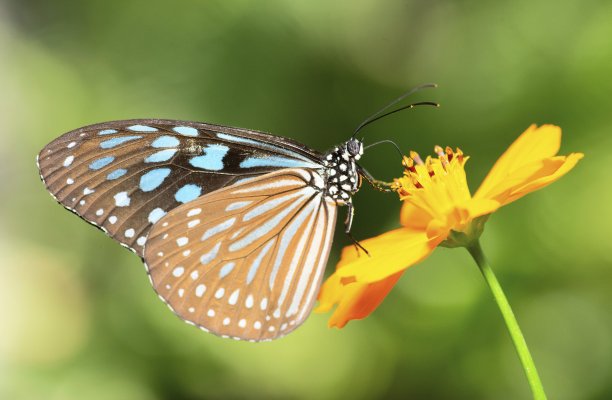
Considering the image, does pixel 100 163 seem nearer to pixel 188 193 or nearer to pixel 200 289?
pixel 188 193

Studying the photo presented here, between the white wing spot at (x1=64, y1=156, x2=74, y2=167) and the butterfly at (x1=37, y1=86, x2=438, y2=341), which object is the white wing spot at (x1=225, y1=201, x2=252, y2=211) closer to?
the butterfly at (x1=37, y1=86, x2=438, y2=341)

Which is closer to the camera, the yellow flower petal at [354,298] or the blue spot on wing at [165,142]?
the yellow flower petal at [354,298]

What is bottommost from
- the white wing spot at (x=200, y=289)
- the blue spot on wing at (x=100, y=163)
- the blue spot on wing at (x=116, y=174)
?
the white wing spot at (x=200, y=289)

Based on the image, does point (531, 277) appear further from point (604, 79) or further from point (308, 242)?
point (308, 242)

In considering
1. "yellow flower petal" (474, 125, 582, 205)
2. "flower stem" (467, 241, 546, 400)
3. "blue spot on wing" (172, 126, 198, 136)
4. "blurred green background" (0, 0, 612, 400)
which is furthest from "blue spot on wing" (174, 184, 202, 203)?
"blurred green background" (0, 0, 612, 400)

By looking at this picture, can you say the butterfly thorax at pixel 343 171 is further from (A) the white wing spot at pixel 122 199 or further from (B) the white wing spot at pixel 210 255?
(A) the white wing spot at pixel 122 199

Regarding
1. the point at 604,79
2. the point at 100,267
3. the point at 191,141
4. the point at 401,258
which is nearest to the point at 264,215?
the point at 191,141

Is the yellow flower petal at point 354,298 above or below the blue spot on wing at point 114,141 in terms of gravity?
below

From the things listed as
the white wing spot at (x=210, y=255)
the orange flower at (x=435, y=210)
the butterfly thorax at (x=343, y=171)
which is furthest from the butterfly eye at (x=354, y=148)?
the white wing spot at (x=210, y=255)

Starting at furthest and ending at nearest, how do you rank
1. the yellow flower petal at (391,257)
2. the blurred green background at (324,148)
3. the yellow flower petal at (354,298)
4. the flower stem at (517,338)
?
the blurred green background at (324,148) < the yellow flower petal at (354,298) < the yellow flower petal at (391,257) < the flower stem at (517,338)
